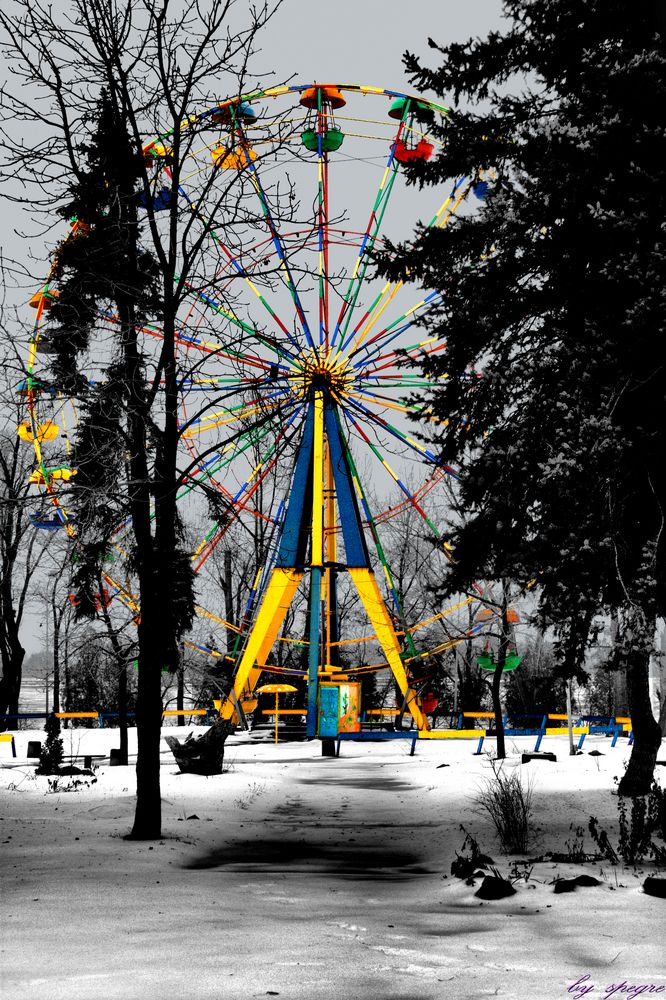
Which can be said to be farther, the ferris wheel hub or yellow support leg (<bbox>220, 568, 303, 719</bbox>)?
yellow support leg (<bbox>220, 568, 303, 719</bbox>)

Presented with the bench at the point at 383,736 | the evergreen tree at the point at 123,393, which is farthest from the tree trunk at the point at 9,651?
the evergreen tree at the point at 123,393

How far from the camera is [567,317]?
403 inches

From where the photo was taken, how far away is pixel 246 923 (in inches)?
208

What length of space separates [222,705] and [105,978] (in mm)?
20162

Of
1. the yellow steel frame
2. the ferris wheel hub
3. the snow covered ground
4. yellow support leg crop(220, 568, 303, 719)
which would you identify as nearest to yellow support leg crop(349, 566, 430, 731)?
the yellow steel frame

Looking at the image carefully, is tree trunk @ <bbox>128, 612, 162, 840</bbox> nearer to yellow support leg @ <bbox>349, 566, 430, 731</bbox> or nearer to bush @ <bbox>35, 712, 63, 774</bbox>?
bush @ <bbox>35, 712, 63, 774</bbox>

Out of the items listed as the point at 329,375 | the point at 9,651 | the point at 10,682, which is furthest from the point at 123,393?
the point at 9,651

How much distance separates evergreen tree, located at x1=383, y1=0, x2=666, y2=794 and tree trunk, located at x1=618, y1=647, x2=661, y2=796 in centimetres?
3

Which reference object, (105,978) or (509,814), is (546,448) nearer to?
(509,814)

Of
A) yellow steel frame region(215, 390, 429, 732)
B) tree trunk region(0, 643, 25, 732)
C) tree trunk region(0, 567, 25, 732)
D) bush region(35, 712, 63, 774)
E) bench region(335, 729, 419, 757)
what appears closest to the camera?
bush region(35, 712, 63, 774)

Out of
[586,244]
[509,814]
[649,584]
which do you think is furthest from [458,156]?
[509,814]

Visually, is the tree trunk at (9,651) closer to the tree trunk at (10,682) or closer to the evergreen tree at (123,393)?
the tree trunk at (10,682)

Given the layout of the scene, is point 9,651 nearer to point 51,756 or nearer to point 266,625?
point 266,625

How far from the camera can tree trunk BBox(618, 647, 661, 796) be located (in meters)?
11.8
